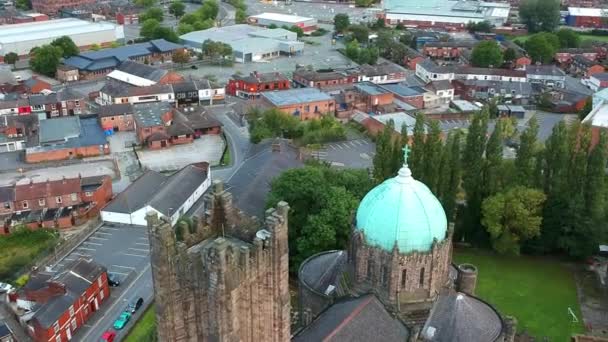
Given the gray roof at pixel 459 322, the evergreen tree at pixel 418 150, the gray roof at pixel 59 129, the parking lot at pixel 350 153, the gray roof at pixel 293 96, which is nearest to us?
the gray roof at pixel 459 322

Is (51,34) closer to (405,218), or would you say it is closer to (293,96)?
(293,96)

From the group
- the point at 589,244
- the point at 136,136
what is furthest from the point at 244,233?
the point at 136,136

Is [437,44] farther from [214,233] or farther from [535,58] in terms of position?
[214,233]

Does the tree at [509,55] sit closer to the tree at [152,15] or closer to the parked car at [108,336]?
the tree at [152,15]

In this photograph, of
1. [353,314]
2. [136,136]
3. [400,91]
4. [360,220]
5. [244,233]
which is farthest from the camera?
[400,91]

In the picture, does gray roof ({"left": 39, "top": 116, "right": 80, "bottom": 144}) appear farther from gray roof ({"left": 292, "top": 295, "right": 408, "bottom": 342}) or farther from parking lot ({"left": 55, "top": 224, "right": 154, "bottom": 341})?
gray roof ({"left": 292, "top": 295, "right": 408, "bottom": 342})

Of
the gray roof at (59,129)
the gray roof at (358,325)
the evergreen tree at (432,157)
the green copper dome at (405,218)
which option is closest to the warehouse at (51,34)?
the gray roof at (59,129)
